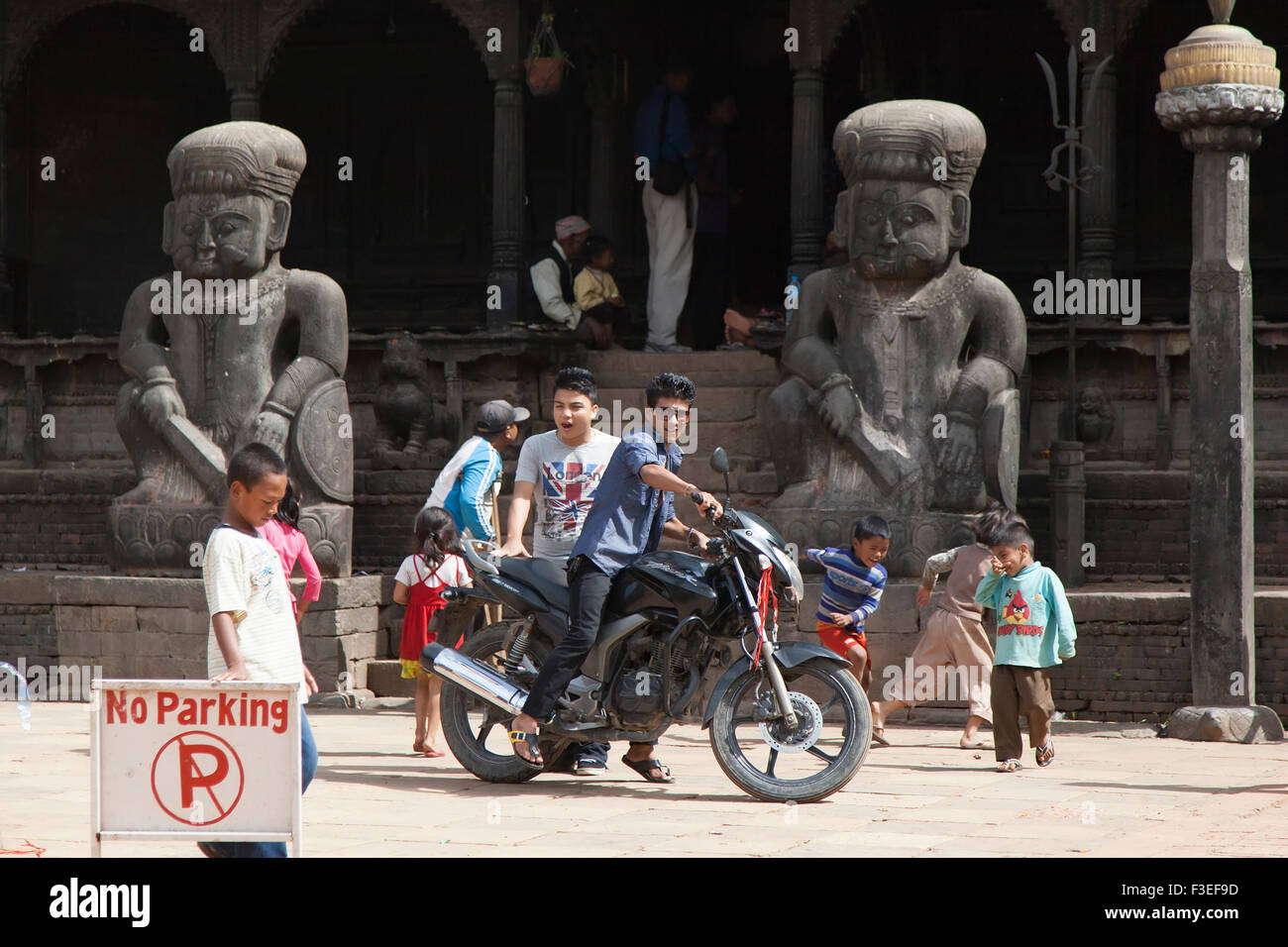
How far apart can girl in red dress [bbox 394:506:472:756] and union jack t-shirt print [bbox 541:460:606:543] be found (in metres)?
1.04

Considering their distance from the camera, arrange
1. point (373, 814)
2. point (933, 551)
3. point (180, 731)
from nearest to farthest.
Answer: point (180, 731), point (373, 814), point (933, 551)

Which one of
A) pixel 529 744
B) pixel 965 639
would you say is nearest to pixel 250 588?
pixel 529 744

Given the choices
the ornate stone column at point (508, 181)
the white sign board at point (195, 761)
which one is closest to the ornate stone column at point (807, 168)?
the ornate stone column at point (508, 181)

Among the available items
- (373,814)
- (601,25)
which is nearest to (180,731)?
(373,814)

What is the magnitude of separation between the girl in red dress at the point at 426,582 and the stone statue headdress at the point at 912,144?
3309 millimetres

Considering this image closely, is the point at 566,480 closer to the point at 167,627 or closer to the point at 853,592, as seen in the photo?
the point at 853,592

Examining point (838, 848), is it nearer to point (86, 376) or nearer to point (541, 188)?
point (86, 376)

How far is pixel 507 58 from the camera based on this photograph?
14.4 meters

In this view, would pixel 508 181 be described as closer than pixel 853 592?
No

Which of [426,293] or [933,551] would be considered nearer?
[933,551]

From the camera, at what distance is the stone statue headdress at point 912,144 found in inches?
399

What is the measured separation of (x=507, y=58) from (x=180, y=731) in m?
10.6

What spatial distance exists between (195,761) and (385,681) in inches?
261

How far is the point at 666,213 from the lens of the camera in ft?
47.0
